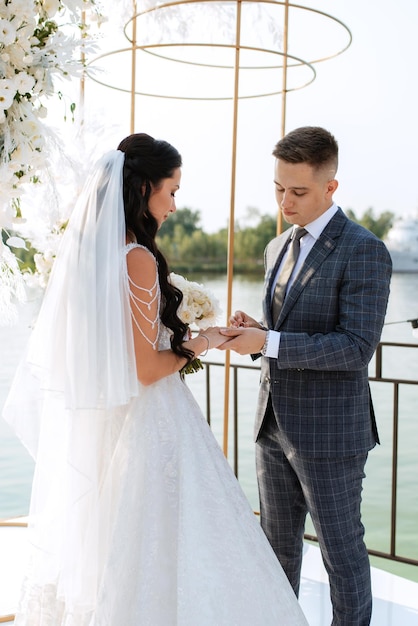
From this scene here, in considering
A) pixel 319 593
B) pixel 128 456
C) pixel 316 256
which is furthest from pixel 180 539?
pixel 319 593

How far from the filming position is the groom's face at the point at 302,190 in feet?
8.02

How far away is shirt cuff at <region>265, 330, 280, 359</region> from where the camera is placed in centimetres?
241

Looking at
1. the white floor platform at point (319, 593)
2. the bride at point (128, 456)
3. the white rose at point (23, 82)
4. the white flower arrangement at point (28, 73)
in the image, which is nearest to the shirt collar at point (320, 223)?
the bride at point (128, 456)

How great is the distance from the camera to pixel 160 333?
2.35m

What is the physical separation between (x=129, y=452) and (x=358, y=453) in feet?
2.38

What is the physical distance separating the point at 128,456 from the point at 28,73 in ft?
3.63

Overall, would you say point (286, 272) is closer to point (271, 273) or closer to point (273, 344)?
point (271, 273)

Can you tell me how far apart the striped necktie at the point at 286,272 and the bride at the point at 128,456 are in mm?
Result: 319

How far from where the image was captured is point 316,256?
244 centimetres

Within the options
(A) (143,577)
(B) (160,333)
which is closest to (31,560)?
(A) (143,577)

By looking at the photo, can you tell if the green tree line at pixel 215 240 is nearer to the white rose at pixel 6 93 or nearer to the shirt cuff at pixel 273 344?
the shirt cuff at pixel 273 344

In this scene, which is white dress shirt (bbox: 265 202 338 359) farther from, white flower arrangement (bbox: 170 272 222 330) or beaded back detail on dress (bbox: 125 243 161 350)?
beaded back detail on dress (bbox: 125 243 161 350)

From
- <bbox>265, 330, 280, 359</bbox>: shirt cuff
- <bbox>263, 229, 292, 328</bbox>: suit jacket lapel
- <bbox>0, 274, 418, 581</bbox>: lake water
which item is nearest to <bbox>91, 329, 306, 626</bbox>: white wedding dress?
<bbox>265, 330, 280, 359</bbox>: shirt cuff

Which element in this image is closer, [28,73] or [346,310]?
[28,73]
